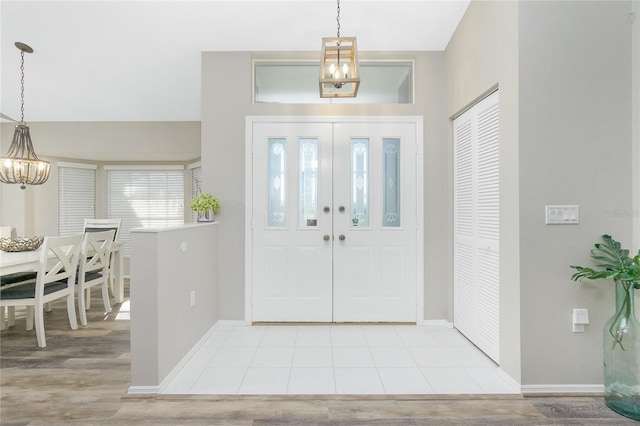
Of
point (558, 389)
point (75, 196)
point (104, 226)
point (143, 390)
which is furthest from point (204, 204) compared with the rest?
point (75, 196)

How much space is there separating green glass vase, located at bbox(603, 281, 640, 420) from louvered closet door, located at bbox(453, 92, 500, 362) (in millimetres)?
665

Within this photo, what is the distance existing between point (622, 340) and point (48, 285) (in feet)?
15.3

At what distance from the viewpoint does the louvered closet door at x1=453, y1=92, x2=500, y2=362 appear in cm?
259

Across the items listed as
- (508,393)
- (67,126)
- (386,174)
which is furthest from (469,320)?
(67,126)

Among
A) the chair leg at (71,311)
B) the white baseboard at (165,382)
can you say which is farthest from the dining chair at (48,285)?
the white baseboard at (165,382)

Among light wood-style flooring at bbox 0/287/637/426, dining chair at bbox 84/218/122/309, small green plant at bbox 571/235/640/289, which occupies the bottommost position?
light wood-style flooring at bbox 0/287/637/426

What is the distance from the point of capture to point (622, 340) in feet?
6.49

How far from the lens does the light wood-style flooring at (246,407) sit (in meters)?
1.91

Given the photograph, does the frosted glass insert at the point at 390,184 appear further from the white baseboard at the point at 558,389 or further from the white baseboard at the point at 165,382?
the white baseboard at the point at 165,382

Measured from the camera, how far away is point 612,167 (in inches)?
86.2

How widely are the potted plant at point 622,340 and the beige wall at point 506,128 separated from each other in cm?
42

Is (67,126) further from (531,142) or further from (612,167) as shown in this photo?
(612,167)

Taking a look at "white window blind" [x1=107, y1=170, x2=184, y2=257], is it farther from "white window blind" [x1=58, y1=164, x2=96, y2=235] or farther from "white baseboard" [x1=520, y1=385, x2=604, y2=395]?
"white baseboard" [x1=520, y1=385, x2=604, y2=395]

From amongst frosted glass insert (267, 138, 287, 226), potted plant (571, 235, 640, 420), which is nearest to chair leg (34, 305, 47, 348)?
frosted glass insert (267, 138, 287, 226)
